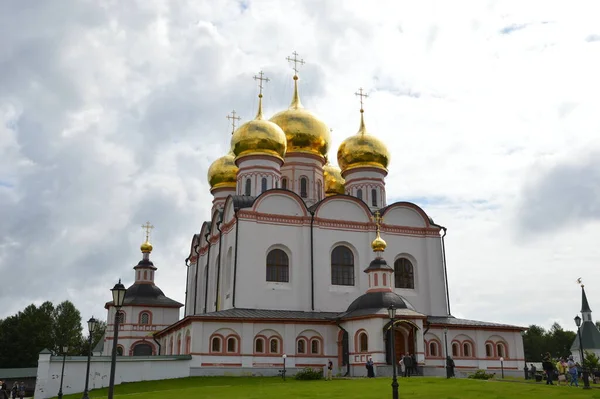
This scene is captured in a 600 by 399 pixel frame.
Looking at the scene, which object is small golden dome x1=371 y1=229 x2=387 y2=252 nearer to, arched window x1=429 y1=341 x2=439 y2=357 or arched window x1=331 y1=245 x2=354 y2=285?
arched window x1=331 y1=245 x2=354 y2=285

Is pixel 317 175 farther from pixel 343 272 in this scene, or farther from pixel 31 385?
pixel 31 385

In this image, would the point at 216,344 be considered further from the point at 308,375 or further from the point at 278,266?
the point at 278,266

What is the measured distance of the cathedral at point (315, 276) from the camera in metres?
23.5

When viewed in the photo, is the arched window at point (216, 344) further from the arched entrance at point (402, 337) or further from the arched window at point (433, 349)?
the arched window at point (433, 349)

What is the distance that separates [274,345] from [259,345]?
619 millimetres

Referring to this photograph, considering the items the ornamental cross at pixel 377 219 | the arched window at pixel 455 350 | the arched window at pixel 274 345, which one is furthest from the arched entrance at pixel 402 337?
the ornamental cross at pixel 377 219

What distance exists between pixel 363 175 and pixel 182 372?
584 inches

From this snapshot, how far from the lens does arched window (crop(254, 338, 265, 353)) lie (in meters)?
24.0

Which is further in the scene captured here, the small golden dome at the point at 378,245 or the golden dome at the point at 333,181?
the golden dome at the point at 333,181

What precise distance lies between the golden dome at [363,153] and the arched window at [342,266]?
631cm

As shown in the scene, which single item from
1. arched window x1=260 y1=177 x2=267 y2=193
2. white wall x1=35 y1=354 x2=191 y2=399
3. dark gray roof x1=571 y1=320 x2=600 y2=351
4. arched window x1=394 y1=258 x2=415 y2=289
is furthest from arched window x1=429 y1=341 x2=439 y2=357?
dark gray roof x1=571 y1=320 x2=600 y2=351

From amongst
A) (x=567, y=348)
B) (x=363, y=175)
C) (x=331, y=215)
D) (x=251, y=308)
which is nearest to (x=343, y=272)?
(x=331, y=215)

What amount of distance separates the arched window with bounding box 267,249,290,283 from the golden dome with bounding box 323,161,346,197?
924 centimetres

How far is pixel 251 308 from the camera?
25.5 meters
